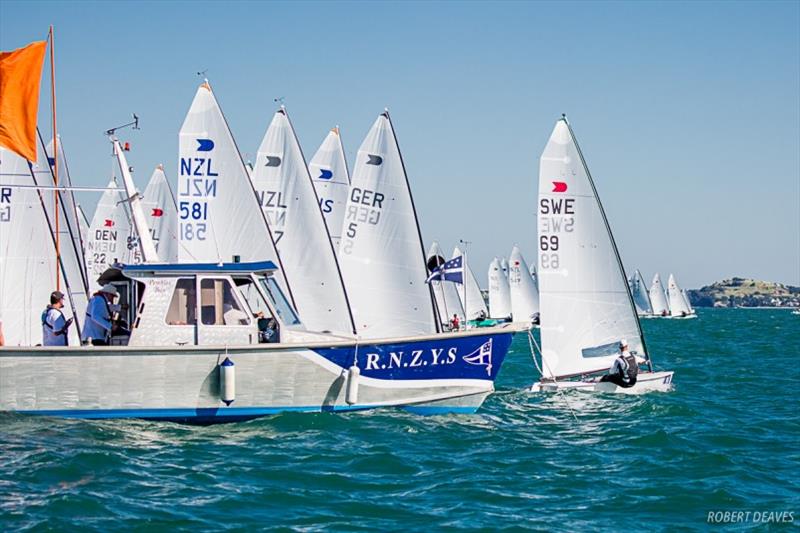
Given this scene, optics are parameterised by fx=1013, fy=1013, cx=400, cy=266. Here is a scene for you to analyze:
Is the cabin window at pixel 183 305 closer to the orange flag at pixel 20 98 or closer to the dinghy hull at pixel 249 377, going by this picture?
the dinghy hull at pixel 249 377

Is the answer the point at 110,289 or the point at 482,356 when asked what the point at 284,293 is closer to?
the point at 110,289

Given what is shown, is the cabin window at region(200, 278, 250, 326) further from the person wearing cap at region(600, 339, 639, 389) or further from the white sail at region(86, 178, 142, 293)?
the white sail at region(86, 178, 142, 293)

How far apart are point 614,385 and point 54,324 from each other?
13088 millimetres

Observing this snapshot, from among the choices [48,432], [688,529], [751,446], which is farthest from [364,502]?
[751,446]

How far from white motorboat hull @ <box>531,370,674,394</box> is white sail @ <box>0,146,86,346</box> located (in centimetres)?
1156

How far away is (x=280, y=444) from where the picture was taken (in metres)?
15.7

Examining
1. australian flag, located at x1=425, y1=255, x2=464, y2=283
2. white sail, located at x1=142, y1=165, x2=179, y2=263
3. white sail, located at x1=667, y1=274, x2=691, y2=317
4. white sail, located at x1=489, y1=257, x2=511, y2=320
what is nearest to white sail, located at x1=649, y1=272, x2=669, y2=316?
white sail, located at x1=667, y1=274, x2=691, y2=317

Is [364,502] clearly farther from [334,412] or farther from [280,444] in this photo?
[334,412]

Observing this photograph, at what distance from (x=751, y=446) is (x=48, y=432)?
38.2 feet

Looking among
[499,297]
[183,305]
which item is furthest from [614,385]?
[499,297]

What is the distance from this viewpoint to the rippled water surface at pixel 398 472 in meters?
11.9

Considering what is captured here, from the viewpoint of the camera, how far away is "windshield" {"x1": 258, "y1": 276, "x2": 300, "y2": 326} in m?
18.2

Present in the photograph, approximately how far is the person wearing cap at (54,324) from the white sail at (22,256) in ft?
17.0

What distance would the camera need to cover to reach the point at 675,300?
412 feet
